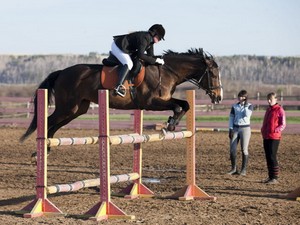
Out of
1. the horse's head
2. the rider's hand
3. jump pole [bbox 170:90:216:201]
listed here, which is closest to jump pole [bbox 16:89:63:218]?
jump pole [bbox 170:90:216:201]

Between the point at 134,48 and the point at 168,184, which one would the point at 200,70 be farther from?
the point at 168,184

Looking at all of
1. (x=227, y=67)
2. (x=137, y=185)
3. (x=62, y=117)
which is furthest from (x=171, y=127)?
(x=227, y=67)

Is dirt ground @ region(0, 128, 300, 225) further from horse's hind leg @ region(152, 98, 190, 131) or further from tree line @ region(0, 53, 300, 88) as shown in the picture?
tree line @ region(0, 53, 300, 88)

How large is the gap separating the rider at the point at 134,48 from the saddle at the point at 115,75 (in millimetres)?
120

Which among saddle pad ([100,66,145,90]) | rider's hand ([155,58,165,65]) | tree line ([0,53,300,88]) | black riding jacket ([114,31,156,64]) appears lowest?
saddle pad ([100,66,145,90])

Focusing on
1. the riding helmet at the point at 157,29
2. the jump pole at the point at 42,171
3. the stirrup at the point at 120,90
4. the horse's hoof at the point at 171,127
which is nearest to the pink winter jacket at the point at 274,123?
the horse's hoof at the point at 171,127

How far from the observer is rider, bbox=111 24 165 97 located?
11531mm

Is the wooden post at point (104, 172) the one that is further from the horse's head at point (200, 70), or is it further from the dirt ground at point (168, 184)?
the horse's head at point (200, 70)

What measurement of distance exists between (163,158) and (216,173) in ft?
9.71

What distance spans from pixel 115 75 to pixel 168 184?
211 cm

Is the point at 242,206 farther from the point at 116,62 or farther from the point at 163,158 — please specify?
the point at 163,158

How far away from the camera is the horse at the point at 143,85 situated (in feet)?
39.0

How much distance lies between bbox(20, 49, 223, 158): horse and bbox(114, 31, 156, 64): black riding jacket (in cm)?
30

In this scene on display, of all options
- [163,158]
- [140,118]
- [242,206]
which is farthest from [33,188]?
[163,158]
